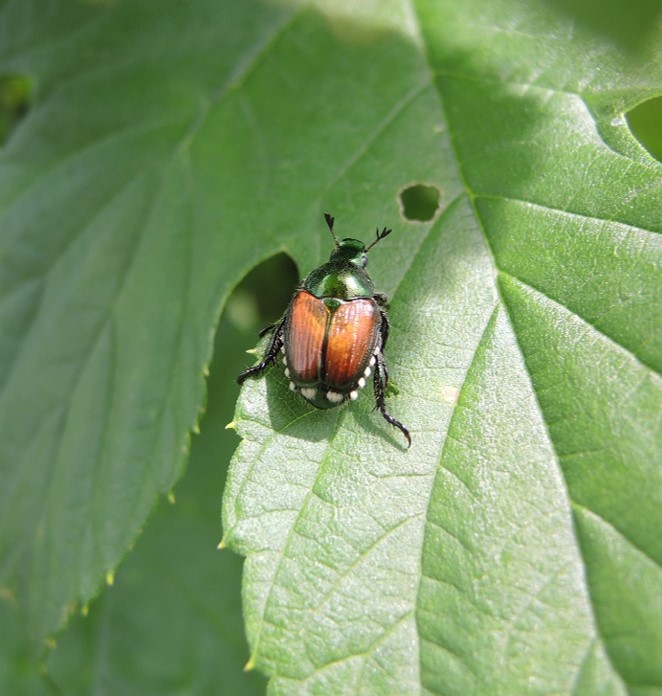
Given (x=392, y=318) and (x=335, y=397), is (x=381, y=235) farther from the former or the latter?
(x=335, y=397)

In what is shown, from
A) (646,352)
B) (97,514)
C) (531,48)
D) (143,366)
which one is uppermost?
(531,48)

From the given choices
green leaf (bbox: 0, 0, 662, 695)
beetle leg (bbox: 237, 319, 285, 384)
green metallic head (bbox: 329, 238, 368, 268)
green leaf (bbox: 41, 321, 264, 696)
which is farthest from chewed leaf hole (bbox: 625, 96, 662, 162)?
green leaf (bbox: 41, 321, 264, 696)

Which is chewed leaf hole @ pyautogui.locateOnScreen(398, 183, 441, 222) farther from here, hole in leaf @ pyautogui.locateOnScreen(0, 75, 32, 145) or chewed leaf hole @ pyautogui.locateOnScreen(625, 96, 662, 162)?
hole in leaf @ pyautogui.locateOnScreen(0, 75, 32, 145)

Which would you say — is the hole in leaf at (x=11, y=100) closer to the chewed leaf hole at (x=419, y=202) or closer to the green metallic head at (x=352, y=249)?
the green metallic head at (x=352, y=249)

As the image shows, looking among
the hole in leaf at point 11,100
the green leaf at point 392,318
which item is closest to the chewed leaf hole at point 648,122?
the green leaf at point 392,318

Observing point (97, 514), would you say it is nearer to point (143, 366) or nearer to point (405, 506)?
point (143, 366)

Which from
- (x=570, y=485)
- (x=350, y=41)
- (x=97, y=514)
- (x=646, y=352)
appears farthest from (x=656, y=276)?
(x=97, y=514)
